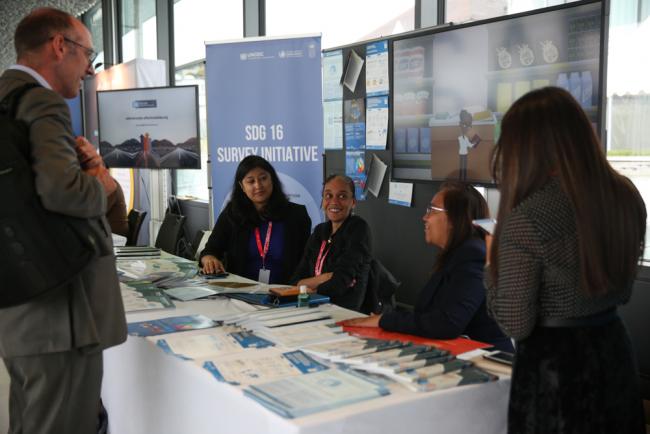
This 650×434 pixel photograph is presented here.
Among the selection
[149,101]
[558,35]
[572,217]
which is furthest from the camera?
[149,101]

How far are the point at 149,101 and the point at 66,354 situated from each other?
4.80 metres

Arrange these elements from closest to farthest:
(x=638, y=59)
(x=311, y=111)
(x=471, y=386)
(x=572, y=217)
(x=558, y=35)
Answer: (x=572, y=217)
(x=471, y=386)
(x=558, y=35)
(x=638, y=59)
(x=311, y=111)

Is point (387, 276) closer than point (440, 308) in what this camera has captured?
No

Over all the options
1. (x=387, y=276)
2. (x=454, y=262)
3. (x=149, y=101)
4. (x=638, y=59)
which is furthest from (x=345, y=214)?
(x=149, y=101)

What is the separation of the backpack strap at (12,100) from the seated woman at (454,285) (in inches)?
43.6

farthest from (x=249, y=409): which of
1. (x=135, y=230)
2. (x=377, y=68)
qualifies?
(x=135, y=230)

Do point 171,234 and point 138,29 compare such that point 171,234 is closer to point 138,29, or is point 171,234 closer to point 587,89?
point 587,89

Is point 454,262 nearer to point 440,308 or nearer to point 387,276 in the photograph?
point 440,308

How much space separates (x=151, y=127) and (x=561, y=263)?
5.25 meters

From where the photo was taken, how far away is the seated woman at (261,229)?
3.36 metres

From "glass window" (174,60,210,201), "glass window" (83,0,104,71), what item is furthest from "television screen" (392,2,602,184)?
"glass window" (83,0,104,71)

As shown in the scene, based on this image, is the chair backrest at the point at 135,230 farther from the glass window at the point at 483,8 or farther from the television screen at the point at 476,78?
the glass window at the point at 483,8

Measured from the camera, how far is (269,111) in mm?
4160

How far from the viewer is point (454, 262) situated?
2004 mm
